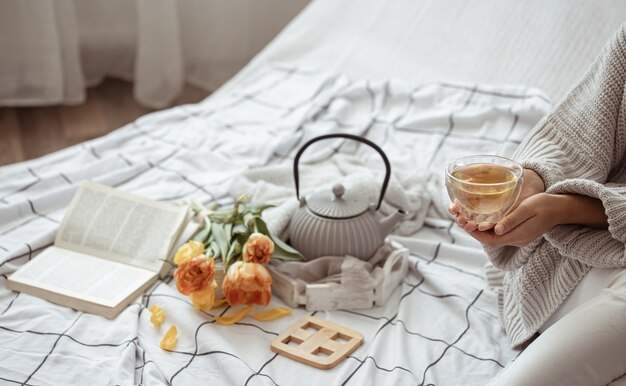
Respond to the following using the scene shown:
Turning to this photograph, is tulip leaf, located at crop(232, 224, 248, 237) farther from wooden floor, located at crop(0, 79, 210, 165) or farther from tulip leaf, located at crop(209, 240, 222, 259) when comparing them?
wooden floor, located at crop(0, 79, 210, 165)

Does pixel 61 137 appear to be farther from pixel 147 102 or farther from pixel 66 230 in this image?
pixel 66 230

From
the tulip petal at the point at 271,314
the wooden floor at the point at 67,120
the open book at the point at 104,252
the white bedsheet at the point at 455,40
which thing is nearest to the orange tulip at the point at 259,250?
the tulip petal at the point at 271,314

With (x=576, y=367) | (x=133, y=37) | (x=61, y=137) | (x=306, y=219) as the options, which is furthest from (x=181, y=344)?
(x=133, y=37)

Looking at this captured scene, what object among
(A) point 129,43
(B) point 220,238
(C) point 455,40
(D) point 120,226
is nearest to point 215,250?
(B) point 220,238

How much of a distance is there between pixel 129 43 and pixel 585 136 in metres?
2.29

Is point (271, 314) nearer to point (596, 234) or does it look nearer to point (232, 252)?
point (232, 252)

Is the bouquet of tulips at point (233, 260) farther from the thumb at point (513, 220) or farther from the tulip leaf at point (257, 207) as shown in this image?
the thumb at point (513, 220)

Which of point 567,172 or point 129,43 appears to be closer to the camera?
point 567,172

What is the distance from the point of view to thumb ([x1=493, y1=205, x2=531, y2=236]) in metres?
1.17

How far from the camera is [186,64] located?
131 inches

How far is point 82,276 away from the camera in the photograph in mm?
1489

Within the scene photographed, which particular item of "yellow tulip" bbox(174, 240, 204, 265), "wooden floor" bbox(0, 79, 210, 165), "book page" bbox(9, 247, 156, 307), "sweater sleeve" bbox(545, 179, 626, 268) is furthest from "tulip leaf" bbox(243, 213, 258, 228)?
"wooden floor" bbox(0, 79, 210, 165)

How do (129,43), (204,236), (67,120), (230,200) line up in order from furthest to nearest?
(129,43) < (67,120) < (230,200) < (204,236)

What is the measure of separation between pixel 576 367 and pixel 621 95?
22.4 inches
